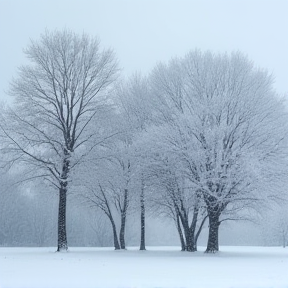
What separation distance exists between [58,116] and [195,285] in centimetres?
2192

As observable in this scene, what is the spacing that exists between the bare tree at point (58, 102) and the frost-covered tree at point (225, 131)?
5838 mm

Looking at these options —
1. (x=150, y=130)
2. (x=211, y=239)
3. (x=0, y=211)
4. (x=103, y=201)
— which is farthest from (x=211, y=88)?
(x=0, y=211)

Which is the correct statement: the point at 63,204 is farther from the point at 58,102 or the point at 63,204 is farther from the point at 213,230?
the point at 213,230

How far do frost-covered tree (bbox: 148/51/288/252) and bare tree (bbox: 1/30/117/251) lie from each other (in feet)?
19.2

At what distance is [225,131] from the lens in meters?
28.7

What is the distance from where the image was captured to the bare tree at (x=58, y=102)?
3002 centimetres

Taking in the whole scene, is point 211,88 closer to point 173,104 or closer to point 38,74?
point 173,104

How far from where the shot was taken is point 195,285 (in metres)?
11.5

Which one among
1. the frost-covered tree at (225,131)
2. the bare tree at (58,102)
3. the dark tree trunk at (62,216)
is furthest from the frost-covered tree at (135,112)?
the dark tree trunk at (62,216)

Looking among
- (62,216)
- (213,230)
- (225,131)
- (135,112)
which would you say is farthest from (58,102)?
(213,230)

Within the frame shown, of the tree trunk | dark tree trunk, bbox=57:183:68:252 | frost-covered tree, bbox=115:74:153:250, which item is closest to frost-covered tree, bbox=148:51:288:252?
the tree trunk

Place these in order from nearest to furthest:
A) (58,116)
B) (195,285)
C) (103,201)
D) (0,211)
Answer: (195,285) < (58,116) < (103,201) < (0,211)

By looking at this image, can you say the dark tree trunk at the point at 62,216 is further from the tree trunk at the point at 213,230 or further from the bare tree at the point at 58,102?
the tree trunk at the point at 213,230

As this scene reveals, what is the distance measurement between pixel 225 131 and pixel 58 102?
40.4ft
